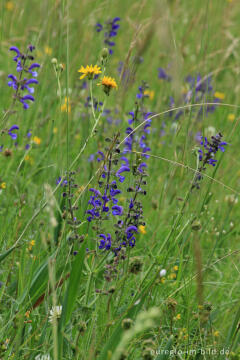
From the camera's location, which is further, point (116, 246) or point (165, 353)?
point (116, 246)

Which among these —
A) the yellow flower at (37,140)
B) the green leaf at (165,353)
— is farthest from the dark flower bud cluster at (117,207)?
the yellow flower at (37,140)

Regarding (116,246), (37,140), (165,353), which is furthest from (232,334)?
(37,140)

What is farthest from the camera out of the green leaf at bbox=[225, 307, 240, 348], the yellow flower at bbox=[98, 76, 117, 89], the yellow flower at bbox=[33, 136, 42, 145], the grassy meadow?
the yellow flower at bbox=[33, 136, 42, 145]

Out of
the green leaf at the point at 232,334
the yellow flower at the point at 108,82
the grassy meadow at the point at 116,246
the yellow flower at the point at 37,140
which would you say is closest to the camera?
the grassy meadow at the point at 116,246

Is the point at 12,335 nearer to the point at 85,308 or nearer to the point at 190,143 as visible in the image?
the point at 85,308

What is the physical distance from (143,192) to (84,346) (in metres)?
0.53

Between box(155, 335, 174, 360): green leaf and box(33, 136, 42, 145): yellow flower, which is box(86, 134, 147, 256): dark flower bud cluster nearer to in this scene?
box(155, 335, 174, 360): green leaf

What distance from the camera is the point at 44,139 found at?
10.4 feet

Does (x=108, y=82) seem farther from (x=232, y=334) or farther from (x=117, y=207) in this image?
(x=232, y=334)

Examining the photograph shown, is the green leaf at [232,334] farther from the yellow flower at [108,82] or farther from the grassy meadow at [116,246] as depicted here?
the yellow flower at [108,82]

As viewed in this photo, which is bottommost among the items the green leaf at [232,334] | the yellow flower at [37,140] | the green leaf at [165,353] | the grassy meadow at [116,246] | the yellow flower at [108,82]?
the green leaf at [165,353]

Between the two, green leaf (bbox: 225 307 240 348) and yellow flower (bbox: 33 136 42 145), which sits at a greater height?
yellow flower (bbox: 33 136 42 145)

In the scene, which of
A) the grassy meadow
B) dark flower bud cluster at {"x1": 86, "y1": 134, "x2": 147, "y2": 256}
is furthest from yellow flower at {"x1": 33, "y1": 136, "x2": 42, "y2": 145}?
dark flower bud cluster at {"x1": 86, "y1": 134, "x2": 147, "y2": 256}

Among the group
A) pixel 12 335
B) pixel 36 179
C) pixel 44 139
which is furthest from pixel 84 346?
pixel 44 139
